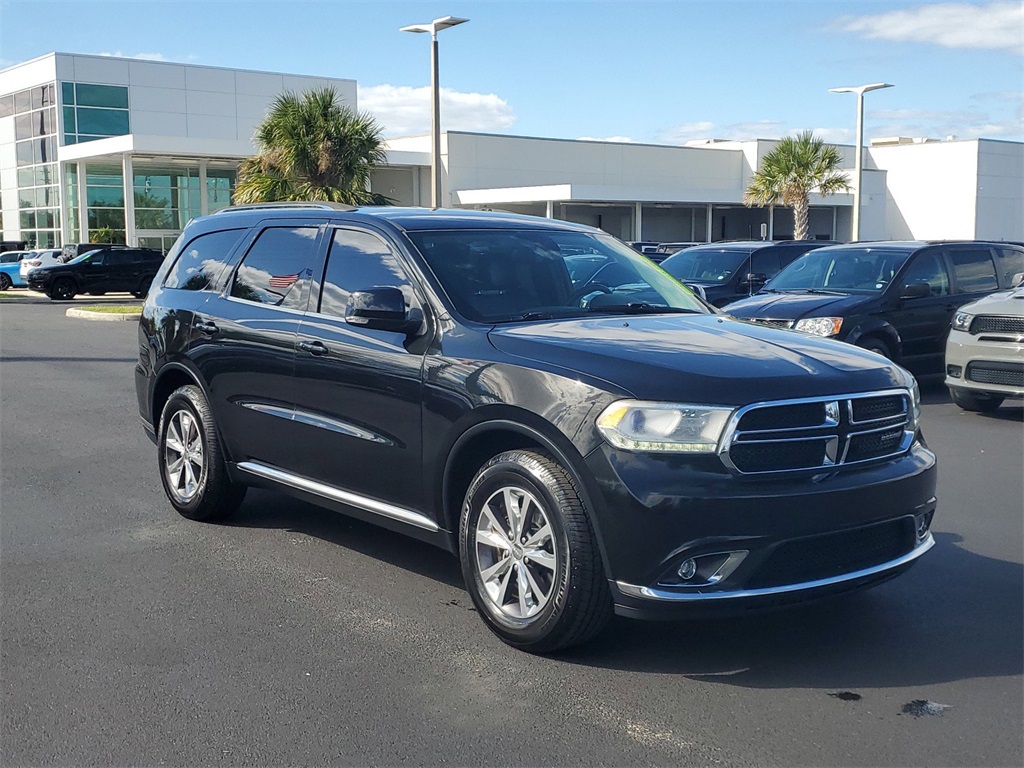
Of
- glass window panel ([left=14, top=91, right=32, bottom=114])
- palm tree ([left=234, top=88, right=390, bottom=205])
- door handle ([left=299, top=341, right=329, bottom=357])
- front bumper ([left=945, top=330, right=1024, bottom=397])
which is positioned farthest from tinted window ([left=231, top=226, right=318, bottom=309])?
glass window panel ([left=14, top=91, right=32, bottom=114])

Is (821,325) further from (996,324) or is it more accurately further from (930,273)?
(930,273)

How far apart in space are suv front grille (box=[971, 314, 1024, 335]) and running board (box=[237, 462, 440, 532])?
741 centimetres

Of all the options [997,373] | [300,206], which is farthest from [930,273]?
[300,206]

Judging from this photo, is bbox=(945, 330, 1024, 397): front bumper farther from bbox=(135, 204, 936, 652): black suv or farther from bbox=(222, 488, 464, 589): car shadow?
bbox=(222, 488, 464, 589): car shadow

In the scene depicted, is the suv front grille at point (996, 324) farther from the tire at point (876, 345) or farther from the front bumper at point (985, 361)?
the tire at point (876, 345)

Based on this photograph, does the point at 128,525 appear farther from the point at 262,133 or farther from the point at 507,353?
the point at 262,133

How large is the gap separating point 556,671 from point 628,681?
299 millimetres

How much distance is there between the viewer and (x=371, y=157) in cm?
2912

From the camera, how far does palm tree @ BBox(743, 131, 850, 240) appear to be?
44812 mm

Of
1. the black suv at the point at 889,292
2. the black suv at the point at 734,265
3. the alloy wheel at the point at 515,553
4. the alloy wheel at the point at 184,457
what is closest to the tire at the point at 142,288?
the black suv at the point at 734,265

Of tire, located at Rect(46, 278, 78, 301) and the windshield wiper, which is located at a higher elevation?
the windshield wiper

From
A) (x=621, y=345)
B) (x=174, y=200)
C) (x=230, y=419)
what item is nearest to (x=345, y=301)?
(x=230, y=419)

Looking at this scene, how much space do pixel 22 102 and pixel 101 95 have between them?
176 inches

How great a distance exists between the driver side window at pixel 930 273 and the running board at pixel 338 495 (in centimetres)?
862
